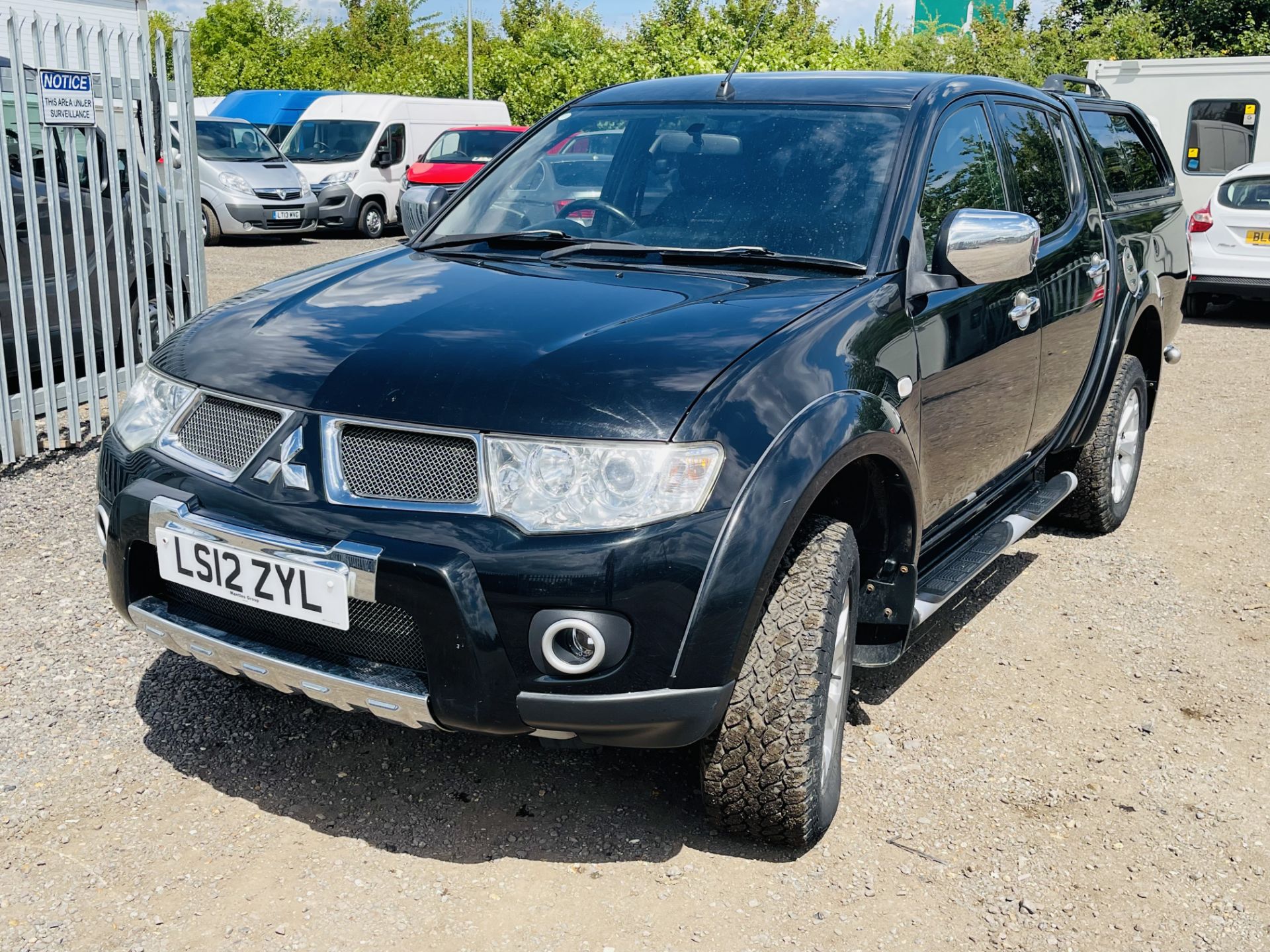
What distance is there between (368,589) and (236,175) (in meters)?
15.1

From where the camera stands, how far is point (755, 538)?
2535 millimetres

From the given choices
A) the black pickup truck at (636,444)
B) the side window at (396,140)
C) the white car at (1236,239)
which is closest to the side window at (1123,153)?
the black pickup truck at (636,444)

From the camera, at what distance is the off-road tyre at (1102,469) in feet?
16.7

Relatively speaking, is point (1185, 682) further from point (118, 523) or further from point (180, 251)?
point (180, 251)

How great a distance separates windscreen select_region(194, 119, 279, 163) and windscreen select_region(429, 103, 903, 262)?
13888 mm

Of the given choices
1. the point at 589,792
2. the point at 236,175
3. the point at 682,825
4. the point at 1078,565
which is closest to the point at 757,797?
the point at 682,825

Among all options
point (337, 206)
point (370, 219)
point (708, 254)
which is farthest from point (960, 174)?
point (370, 219)

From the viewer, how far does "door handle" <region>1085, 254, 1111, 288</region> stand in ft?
15.4

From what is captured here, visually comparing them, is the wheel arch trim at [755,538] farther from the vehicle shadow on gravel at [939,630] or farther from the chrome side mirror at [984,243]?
the vehicle shadow on gravel at [939,630]

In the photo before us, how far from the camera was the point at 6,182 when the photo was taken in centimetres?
555

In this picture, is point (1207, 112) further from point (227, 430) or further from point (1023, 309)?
point (227, 430)

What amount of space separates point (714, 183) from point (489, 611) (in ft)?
5.53

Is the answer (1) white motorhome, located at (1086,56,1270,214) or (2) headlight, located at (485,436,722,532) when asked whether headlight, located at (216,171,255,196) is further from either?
(2) headlight, located at (485,436,722,532)

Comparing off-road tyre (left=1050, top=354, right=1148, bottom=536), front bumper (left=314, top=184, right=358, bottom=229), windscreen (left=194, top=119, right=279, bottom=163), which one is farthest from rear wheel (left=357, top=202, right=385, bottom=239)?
off-road tyre (left=1050, top=354, right=1148, bottom=536)
